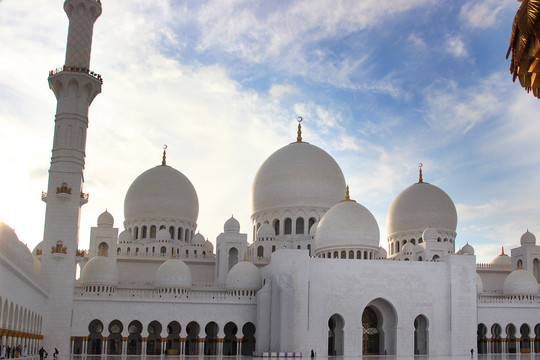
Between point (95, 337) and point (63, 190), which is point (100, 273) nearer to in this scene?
point (95, 337)

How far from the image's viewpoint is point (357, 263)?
31.3m

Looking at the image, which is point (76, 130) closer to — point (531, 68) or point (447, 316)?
point (447, 316)

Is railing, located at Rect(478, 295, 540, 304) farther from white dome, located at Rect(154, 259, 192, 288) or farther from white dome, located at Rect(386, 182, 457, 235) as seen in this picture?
white dome, located at Rect(154, 259, 192, 288)

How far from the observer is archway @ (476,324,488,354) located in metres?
33.8

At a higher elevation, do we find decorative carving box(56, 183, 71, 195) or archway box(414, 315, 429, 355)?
decorative carving box(56, 183, 71, 195)

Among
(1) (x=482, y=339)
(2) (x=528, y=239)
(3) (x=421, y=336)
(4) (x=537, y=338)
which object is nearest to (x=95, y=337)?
(3) (x=421, y=336)

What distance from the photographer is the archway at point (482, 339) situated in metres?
33.8

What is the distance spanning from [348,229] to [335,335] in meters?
5.51

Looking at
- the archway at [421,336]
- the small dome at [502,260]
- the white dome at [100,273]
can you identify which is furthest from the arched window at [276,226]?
the small dome at [502,260]

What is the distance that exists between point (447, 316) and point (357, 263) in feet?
17.1

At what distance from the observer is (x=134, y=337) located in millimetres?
31844

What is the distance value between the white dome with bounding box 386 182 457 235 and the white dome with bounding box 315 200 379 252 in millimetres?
7084

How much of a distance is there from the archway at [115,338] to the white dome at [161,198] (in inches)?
350

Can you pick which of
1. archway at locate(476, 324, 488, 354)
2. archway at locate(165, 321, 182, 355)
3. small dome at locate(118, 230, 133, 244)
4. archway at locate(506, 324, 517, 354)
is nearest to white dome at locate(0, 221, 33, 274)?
archway at locate(165, 321, 182, 355)
